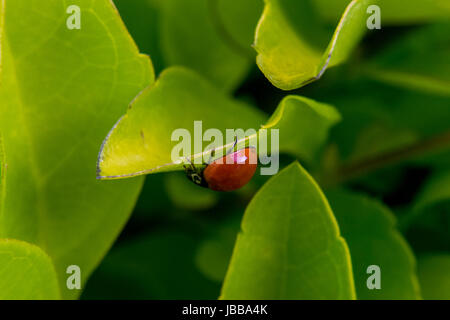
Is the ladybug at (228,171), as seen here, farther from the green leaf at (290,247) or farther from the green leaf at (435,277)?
the green leaf at (435,277)

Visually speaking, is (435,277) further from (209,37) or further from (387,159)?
(209,37)

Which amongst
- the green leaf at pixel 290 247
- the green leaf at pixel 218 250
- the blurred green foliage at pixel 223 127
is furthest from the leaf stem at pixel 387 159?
the green leaf at pixel 290 247

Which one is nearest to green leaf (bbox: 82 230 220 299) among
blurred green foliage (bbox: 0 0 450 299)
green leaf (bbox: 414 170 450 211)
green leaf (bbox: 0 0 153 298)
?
blurred green foliage (bbox: 0 0 450 299)

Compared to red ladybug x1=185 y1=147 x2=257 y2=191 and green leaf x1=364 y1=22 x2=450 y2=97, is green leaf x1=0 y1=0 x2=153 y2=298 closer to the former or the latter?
red ladybug x1=185 y1=147 x2=257 y2=191

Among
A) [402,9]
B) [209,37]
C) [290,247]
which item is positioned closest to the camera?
[290,247]

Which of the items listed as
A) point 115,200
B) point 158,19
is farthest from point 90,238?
point 158,19

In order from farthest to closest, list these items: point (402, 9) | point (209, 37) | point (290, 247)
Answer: point (209, 37)
point (402, 9)
point (290, 247)

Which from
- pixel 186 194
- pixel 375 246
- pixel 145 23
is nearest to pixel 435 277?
pixel 375 246

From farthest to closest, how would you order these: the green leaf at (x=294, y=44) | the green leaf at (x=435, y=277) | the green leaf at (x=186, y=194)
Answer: the green leaf at (x=186, y=194), the green leaf at (x=435, y=277), the green leaf at (x=294, y=44)
